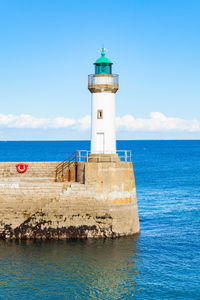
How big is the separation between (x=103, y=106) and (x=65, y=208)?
7.37 meters

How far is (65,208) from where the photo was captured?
26000 mm

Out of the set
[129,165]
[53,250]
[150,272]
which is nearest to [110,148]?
[129,165]

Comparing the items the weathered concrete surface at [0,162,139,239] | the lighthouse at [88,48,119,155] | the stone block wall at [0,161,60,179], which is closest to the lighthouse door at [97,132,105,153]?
the lighthouse at [88,48,119,155]

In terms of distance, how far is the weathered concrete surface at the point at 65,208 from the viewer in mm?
26000

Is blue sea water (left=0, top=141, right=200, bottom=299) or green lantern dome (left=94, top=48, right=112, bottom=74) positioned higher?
green lantern dome (left=94, top=48, right=112, bottom=74)

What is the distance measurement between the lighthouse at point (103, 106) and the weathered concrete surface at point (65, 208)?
96.6 inches

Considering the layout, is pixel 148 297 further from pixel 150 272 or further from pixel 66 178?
pixel 66 178

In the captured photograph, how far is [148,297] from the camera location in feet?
60.5

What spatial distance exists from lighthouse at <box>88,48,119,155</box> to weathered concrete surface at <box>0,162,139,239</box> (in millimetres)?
2454

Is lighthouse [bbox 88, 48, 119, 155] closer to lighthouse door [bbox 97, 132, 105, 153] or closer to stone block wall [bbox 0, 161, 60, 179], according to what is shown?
lighthouse door [bbox 97, 132, 105, 153]

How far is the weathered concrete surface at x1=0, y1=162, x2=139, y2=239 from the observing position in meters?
26.0

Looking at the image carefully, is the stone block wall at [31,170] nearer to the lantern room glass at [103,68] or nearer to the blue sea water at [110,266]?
the blue sea water at [110,266]

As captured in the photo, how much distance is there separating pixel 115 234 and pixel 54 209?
4.13m

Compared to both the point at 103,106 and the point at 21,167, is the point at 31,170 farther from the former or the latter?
the point at 103,106
